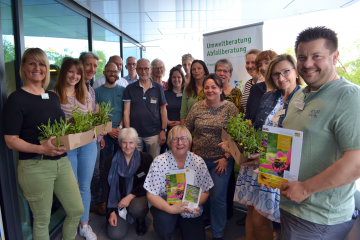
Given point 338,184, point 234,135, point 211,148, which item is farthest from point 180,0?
point 338,184

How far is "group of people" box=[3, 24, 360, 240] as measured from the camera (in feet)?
3.46

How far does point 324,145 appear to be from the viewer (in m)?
1.04

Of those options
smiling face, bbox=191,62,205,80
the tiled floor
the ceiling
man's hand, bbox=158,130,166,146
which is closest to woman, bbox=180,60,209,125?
smiling face, bbox=191,62,205,80

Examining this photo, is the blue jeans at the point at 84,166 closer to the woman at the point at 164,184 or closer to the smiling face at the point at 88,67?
the woman at the point at 164,184

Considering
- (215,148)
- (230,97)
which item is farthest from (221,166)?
(230,97)

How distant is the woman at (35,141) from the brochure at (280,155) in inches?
56.7

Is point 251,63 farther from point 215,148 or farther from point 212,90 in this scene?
point 215,148

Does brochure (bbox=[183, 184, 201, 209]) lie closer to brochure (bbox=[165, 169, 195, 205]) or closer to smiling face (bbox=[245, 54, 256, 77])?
brochure (bbox=[165, 169, 195, 205])

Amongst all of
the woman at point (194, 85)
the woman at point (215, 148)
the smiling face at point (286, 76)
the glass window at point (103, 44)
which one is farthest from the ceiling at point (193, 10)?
the smiling face at point (286, 76)

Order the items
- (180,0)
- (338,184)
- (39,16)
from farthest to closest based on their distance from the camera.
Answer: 1. (180,0)
2. (39,16)
3. (338,184)

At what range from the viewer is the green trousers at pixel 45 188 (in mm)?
1792

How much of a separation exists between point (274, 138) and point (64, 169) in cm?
169

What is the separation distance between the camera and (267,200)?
1801 mm

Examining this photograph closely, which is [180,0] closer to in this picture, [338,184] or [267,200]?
[267,200]
